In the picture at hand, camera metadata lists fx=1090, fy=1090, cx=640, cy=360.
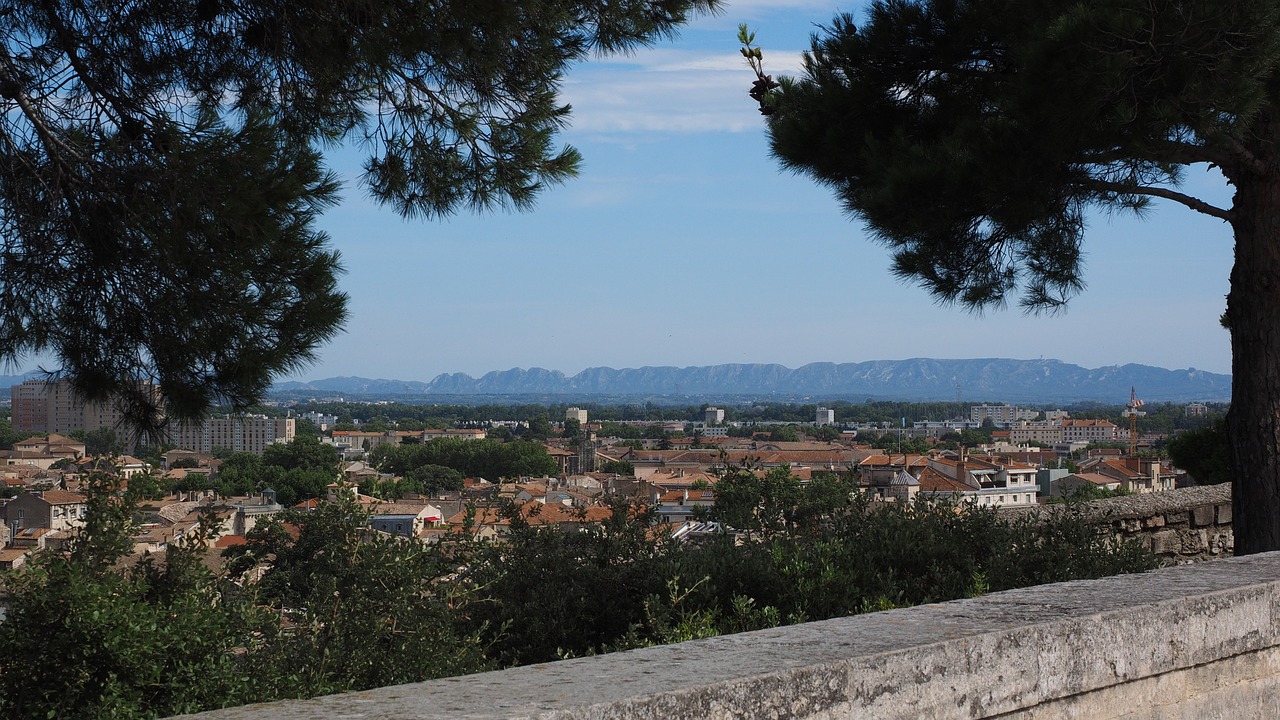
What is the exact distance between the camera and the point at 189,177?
4.38 metres

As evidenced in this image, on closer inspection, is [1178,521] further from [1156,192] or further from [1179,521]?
[1156,192]

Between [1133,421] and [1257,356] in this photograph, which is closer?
[1257,356]

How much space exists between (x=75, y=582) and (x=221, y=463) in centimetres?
5950

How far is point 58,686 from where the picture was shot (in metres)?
2.48

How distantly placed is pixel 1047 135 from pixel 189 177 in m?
3.53

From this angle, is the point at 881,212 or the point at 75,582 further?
the point at 881,212

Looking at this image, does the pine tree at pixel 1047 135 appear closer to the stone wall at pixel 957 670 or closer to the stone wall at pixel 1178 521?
the stone wall at pixel 1178 521

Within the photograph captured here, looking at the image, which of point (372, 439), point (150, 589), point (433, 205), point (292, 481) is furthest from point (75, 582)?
point (372, 439)

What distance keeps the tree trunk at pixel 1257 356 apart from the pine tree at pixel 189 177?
131 inches

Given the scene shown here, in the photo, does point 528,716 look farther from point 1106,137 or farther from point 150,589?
point 1106,137

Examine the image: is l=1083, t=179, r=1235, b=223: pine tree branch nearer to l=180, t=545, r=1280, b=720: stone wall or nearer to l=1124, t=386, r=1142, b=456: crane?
l=180, t=545, r=1280, b=720: stone wall

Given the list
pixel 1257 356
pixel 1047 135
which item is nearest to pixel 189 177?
pixel 1047 135

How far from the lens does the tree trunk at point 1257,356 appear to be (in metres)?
4.65

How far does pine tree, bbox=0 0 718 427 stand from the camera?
4.47m
